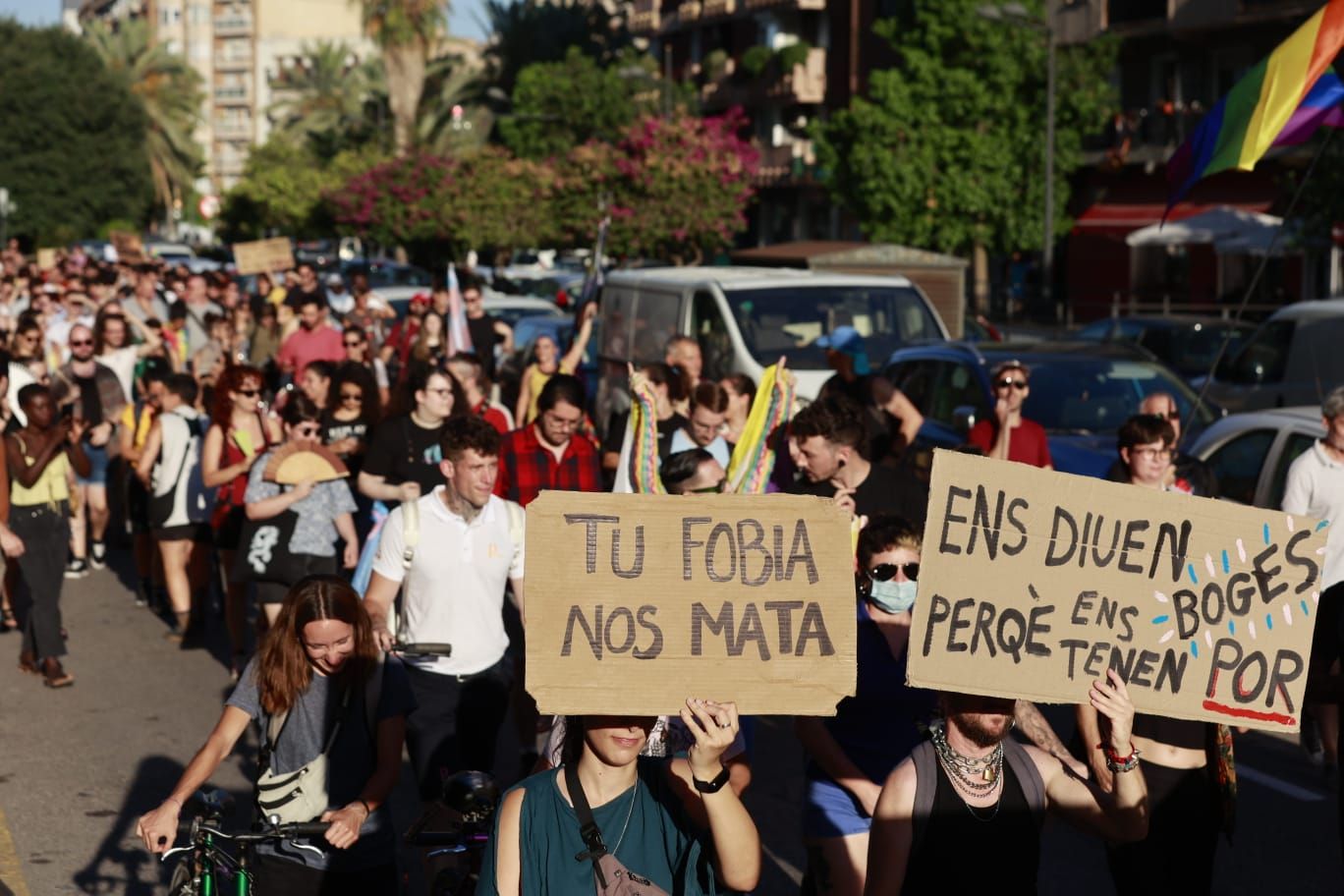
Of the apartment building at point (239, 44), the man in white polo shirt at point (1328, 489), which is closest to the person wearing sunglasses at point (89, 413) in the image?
the man in white polo shirt at point (1328, 489)

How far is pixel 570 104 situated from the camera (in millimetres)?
57281

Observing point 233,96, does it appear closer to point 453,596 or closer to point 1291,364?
point 1291,364

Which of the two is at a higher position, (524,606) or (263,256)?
(263,256)

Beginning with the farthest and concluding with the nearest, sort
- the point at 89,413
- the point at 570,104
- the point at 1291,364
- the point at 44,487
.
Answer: the point at 570,104
the point at 1291,364
the point at 89,413
the point at 44,487

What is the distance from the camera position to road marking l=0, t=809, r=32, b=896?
714cm

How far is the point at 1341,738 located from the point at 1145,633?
249 cm

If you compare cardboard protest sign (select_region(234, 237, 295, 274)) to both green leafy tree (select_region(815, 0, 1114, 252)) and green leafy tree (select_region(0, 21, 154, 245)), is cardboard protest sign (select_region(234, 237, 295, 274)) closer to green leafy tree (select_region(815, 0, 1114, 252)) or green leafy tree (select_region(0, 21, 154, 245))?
green leafy tree (select_region(815, 0, 1114, 252))

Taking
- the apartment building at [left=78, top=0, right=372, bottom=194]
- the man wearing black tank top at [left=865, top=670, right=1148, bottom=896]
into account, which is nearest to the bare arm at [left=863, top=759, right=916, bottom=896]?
the man wearing black tank top at [left=865, top=670, right=1148, bottom=896]

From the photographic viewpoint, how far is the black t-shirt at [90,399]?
14008mm

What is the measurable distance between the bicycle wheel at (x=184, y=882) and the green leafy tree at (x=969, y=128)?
38.8 metres

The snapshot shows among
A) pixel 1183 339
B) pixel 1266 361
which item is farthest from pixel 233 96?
pixel 1266 361

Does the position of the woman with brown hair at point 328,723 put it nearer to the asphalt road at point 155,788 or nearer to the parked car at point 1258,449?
the asphalt road at point 155,788

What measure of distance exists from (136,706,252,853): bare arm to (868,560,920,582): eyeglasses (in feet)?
5.70

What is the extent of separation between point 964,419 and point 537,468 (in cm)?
426
